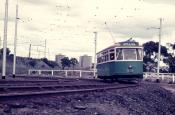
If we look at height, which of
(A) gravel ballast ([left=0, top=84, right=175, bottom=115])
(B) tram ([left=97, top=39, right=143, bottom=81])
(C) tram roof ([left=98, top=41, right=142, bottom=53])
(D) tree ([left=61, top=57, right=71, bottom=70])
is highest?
(D) tree ([left=61, top=57, right=71, bottom=70])

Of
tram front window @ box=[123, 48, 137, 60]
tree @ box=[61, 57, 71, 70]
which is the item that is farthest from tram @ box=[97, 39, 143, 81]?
tree @ box=[61, 57, 71, 70]

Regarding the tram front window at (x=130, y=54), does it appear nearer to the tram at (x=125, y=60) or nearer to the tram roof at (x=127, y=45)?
the tram at (x=125, y=60)

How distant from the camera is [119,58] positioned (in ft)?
93.5

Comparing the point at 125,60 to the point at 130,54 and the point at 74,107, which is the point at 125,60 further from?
the point at 74,107

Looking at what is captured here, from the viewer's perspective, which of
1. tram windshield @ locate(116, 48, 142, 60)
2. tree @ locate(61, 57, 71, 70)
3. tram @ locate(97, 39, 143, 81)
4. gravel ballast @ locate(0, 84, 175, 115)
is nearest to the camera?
gravel ballast @ locate(0, 84, 175, 115)

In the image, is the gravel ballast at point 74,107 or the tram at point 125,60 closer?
the gravel ballast at point 74,107

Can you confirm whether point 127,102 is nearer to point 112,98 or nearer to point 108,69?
point 112,98

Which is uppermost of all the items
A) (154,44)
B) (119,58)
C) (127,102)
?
(154,44)

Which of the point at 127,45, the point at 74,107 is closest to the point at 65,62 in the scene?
the point at 127,45

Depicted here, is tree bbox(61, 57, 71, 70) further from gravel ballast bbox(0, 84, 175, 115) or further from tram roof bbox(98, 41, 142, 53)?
gravel ballast bbox(0, 84, 175, 115)

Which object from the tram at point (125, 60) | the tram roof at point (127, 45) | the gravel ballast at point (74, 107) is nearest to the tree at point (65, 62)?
the tram at point (125, 60)

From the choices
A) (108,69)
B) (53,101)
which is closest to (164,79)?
(108,69)

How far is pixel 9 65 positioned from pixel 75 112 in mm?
72128

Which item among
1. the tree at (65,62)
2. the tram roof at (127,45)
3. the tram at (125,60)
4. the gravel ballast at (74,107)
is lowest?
the gravel ballast at (74,107)
